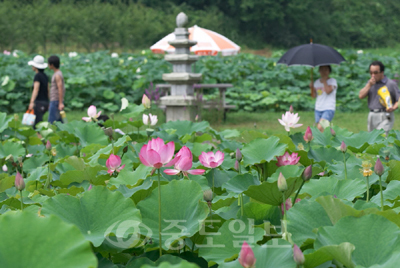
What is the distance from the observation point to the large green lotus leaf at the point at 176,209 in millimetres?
1027

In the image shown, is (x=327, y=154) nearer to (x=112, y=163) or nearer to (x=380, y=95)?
(x=112, y=163)

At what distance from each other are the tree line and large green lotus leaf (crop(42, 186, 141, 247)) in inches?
749

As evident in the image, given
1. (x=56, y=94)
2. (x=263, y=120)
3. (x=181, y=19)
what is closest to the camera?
(x=56, y=94)

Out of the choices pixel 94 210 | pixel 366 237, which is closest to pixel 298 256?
pixel 366 237

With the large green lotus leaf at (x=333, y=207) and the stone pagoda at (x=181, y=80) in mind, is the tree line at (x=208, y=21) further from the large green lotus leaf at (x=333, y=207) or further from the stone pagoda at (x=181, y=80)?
the large green lotus leaf at (x=333, y=207)

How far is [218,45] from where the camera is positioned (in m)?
8.65

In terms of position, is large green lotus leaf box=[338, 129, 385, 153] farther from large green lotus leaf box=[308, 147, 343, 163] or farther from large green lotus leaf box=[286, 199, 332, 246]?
large green lotus leaf box=[286, 199, 332, 246]

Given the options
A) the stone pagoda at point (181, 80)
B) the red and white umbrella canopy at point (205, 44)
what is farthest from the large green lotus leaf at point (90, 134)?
the red and white umbrella canopy at point (205, 44)

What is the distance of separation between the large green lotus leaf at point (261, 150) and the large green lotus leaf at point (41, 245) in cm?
94

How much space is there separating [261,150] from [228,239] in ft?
2.35

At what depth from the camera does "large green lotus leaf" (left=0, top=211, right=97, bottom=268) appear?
70 centimetres

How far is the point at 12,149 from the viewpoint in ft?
7.64

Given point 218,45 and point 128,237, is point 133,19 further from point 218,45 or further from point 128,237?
point 128,237

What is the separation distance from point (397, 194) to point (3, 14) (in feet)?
67.1
